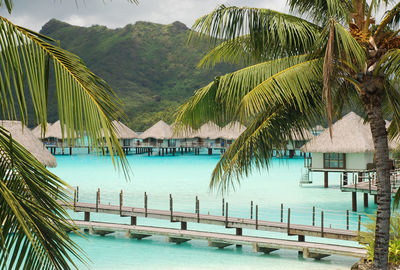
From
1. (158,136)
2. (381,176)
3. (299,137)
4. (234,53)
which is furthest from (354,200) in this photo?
(158,136)

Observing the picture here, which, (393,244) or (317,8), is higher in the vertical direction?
(317,8)

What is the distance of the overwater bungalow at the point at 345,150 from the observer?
95.6ft

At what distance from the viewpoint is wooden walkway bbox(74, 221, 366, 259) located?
13.9 m

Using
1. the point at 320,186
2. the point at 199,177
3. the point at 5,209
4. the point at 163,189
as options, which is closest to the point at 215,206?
the point at 163,189

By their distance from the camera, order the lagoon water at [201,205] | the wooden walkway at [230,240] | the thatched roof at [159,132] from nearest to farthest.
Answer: the wooden walkway at [230,240]
the lagoon water at [201,205]
the thatched roof at [159,132]

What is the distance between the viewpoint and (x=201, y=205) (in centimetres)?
2516

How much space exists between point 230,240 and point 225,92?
7.80m

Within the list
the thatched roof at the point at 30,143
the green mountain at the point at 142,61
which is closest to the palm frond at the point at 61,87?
the thatched roof at the point at 30,143

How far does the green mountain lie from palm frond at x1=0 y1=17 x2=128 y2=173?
100909 millimetres

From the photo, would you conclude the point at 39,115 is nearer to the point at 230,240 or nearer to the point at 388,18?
the point at 388,18

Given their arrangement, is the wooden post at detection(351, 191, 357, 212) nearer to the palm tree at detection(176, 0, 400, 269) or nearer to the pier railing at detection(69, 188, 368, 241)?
the pier railing at detection(69, 188, 368, 241)

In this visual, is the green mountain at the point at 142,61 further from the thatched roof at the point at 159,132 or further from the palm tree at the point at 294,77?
the palm tree at the point at 294,77

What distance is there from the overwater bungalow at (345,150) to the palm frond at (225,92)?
20958 mm

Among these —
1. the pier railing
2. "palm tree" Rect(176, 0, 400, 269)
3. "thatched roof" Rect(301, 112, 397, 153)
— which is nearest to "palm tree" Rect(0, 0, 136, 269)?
"palm tree" Rect(176, 0, 400, 269)
